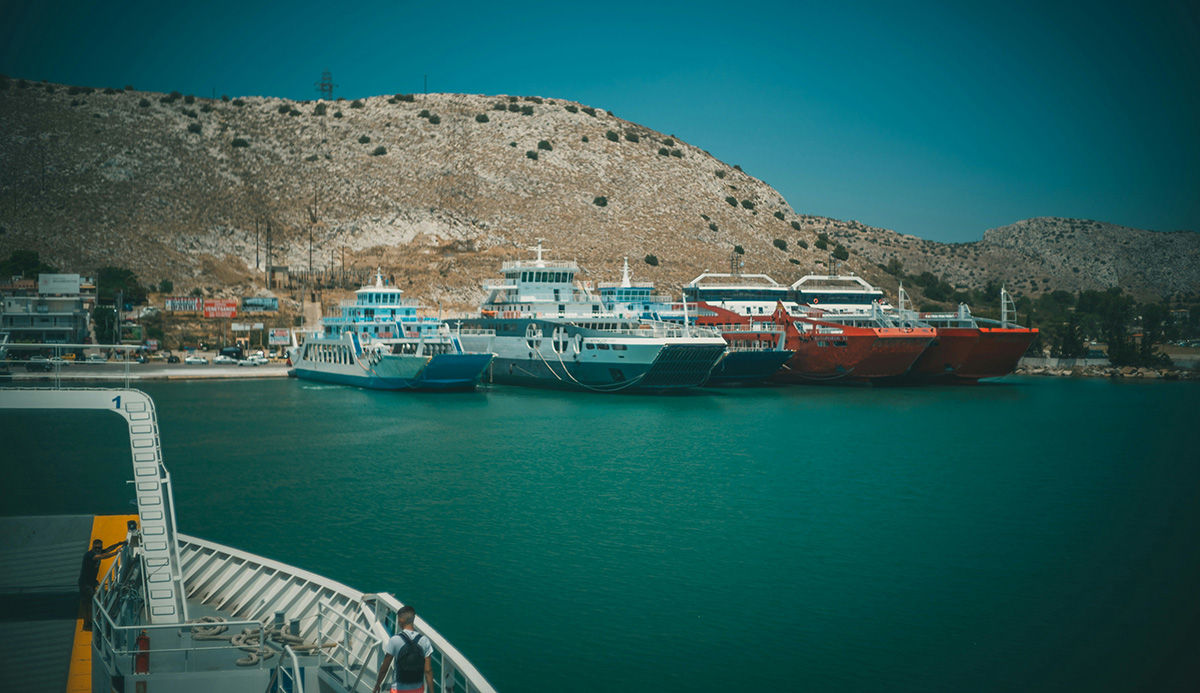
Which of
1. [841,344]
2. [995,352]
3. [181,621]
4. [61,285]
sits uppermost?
[61,285]

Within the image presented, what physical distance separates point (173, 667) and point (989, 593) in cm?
1829

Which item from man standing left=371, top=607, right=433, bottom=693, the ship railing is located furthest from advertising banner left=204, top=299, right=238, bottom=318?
man standing left=371, top=607, right=433, bottom=693

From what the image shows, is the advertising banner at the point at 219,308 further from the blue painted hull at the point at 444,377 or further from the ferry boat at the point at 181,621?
the ferry boat at the point at 181,621

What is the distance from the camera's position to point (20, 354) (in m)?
91.5

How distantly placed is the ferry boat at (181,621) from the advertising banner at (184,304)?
86.0 meters

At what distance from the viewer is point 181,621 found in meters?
15.3

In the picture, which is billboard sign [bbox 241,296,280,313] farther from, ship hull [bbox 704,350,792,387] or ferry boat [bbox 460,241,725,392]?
ship hull [bbox 704,350,792,387]

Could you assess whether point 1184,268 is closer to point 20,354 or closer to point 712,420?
point 712,420

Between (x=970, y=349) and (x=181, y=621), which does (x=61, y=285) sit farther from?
(x=970, y=349)

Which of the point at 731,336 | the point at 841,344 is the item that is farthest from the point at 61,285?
the point at 841,344

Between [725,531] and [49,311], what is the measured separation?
8733 centimetres

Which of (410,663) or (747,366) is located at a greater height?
(747,366)

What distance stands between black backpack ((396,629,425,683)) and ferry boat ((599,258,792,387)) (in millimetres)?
54516

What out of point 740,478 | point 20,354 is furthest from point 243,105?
point 740,478
